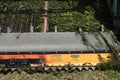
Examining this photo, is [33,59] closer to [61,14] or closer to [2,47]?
[2,47]

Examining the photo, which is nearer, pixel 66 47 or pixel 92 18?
pixel 66 47

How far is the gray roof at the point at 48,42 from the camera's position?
10203 millimetres

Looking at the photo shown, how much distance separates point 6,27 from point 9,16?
86 centimetres

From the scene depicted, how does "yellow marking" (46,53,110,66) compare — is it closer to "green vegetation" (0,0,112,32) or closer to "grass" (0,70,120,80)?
"grass" (0,70,120,80)

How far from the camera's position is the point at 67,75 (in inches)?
393

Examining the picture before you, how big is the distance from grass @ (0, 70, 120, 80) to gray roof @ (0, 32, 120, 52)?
1.99ft

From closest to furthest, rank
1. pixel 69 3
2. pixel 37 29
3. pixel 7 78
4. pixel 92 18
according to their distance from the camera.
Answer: pixel 7 78 → pixel 37 29 → pixel 92 18 → pixel 69 3

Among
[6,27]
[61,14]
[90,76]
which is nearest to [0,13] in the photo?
[6,27]

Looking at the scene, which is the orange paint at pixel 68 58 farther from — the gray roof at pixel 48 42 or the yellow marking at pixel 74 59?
the gray roof at pixel 48 42

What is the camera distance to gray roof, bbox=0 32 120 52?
10.2 meters

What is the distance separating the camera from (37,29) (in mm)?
11195

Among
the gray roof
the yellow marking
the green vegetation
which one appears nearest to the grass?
the yellow marking

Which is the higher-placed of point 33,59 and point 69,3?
point 69,3

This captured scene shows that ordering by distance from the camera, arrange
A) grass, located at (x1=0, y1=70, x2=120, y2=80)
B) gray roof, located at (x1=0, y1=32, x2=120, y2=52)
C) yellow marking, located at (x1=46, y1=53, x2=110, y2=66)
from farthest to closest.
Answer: gray roof, located at (x1=0, y1=32, x2=120, y2=52) → yellow marking, located at (x1=46, y1=53, x2=110, y2=66) → grass, located at (x1=0, y1=70, x2=120, y2=80)
